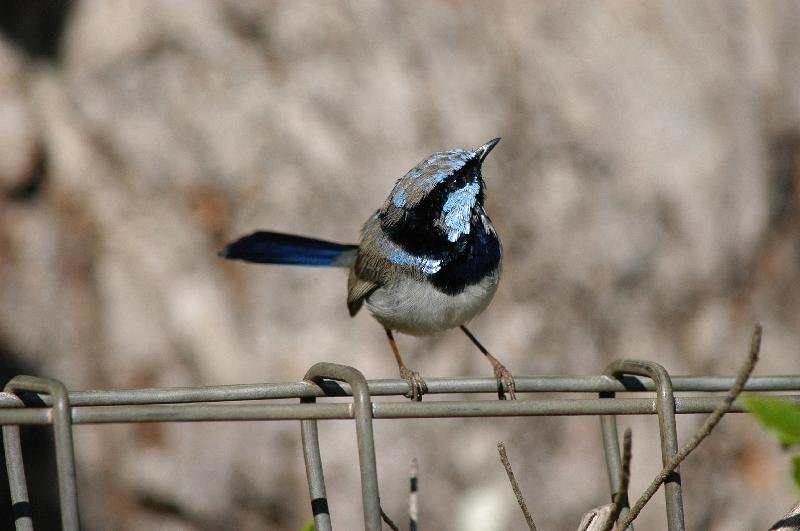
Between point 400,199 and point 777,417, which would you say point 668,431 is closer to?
point 777,417

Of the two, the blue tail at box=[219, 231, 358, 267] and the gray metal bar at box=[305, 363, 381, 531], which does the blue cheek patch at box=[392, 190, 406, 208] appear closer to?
the blue tail at box=[219, 231, 358, 267]

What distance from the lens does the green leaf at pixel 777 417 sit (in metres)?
1.10

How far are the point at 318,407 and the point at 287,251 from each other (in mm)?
2616

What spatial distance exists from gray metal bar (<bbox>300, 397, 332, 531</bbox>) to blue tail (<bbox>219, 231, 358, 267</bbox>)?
7.51ft

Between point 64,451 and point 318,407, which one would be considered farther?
point 318,407

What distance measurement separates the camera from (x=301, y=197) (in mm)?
5211

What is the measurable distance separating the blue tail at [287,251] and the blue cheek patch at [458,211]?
0.84 meters

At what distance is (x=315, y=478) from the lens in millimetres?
1705

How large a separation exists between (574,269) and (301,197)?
1579 millimetres

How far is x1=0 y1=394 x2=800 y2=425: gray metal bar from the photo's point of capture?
155 centimetres

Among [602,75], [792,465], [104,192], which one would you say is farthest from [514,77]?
[792,465]

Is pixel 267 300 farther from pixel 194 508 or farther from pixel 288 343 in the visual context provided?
pixel 194 508

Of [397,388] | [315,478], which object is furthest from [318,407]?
[397,388]

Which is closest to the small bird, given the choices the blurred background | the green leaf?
the blurred background
